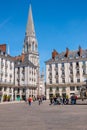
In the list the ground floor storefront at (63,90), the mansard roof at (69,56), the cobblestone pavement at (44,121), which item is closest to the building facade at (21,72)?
the ground floor storefront at (63,90)

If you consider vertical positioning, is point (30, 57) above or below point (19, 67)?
above

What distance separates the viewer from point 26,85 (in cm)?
9888

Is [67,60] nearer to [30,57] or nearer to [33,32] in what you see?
[30,57]

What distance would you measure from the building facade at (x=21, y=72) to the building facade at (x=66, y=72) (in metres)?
10.3

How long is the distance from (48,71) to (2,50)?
75.8 feet

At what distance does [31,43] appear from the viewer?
12788cm

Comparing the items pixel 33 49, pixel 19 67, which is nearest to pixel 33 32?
pixel 33 49

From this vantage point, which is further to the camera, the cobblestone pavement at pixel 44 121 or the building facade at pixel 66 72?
the building facade at pixel 66 72

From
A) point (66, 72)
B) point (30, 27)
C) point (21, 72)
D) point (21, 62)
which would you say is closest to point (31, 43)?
point (30, 27)

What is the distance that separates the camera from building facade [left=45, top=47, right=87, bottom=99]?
297 feet

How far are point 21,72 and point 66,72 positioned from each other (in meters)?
22.1

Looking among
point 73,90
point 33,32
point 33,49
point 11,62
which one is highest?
point 33,32

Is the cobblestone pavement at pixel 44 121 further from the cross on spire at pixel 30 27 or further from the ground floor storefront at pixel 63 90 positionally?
the cross on spire at pixel 30 27

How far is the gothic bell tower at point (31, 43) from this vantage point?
411 ft
